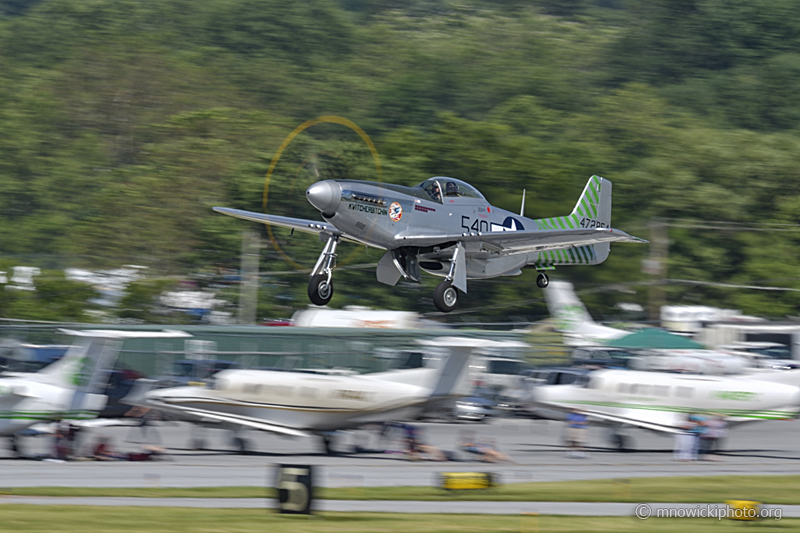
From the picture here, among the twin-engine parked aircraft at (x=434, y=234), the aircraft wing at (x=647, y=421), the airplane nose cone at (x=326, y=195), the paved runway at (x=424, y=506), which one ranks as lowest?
the aircraft wing at (x=647, y=421)

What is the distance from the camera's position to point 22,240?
63250mm

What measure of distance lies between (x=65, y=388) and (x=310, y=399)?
594 cm

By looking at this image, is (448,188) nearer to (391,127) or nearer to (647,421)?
(647,421)

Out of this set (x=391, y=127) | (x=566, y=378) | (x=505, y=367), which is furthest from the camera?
(x=391, y=127)

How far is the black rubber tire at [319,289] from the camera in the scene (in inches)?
760

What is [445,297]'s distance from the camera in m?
20.1

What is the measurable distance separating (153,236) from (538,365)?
2469 cm

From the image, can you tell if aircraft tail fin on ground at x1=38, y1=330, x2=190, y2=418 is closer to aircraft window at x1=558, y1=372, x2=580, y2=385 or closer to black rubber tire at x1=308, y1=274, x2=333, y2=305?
black rubber tire at x1=308, y1=274, x2=333, y2=305

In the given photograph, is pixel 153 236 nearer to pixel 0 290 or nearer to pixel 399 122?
pixel 0 290

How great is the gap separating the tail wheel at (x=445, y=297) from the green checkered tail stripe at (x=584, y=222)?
3388 mm

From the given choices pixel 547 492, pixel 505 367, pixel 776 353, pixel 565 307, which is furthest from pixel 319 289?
pixel 776 353

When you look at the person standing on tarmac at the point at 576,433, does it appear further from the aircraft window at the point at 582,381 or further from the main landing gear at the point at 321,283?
the main landing gear at the point at 321,283

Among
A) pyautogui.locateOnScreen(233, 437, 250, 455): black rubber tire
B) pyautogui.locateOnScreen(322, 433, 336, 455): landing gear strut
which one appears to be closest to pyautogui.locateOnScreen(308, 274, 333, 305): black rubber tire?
pyautogui.locateOnScreen(322, 433, 336, 455): landing gear strut

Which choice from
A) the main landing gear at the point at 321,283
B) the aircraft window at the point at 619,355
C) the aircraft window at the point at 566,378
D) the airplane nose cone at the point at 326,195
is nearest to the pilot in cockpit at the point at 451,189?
the airplane nose cone at the point at 326,195
